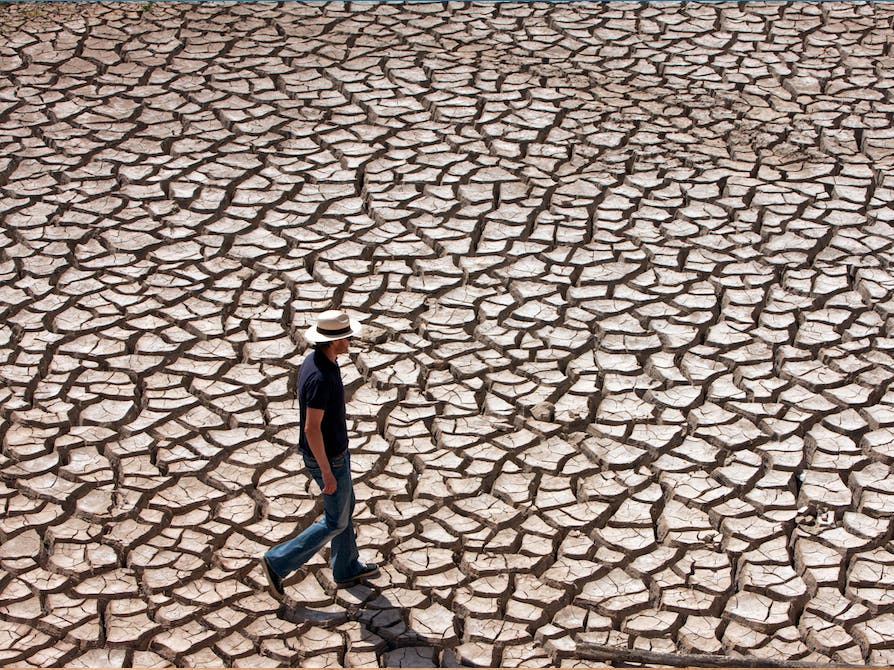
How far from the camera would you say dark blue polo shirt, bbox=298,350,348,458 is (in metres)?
4.54

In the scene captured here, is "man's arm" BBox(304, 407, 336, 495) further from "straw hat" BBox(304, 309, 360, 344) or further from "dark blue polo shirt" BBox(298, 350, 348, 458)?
"straw hat" BBox(304, 309, 360, 344)

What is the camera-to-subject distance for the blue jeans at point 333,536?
15.3 ft

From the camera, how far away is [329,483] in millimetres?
4586

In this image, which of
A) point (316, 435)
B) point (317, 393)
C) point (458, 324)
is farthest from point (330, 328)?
point (458, 324)

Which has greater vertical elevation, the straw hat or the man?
the straw hat

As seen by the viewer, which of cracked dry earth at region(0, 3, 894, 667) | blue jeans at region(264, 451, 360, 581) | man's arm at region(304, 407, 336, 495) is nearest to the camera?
man's arm at region(304, 407, 336, 495)

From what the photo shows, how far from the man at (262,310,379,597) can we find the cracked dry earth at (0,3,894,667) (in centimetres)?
21

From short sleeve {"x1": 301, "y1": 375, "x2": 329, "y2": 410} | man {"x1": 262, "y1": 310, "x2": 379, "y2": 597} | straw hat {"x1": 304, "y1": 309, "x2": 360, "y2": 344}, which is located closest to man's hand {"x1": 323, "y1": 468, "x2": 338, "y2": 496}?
man {"x1": 262, "y1": 310, "x2": 379, "y2": 597}

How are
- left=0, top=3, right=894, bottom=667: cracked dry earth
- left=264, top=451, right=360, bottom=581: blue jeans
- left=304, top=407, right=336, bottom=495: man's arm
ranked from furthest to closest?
left=0, top=3, right=894, bottom=667: cracked dry earth < left=264, top=451, right=360, bottom=581: blue jeans < left=304, top=407, right=336, bottom=495: man's arm

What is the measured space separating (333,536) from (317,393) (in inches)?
24.0

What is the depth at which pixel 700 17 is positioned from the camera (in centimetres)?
967

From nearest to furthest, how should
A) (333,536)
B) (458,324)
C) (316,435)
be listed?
(316,435) → (333,536) → (458,324)

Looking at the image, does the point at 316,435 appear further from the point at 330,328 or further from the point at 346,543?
the point at 346,543

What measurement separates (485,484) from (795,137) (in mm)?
4087
